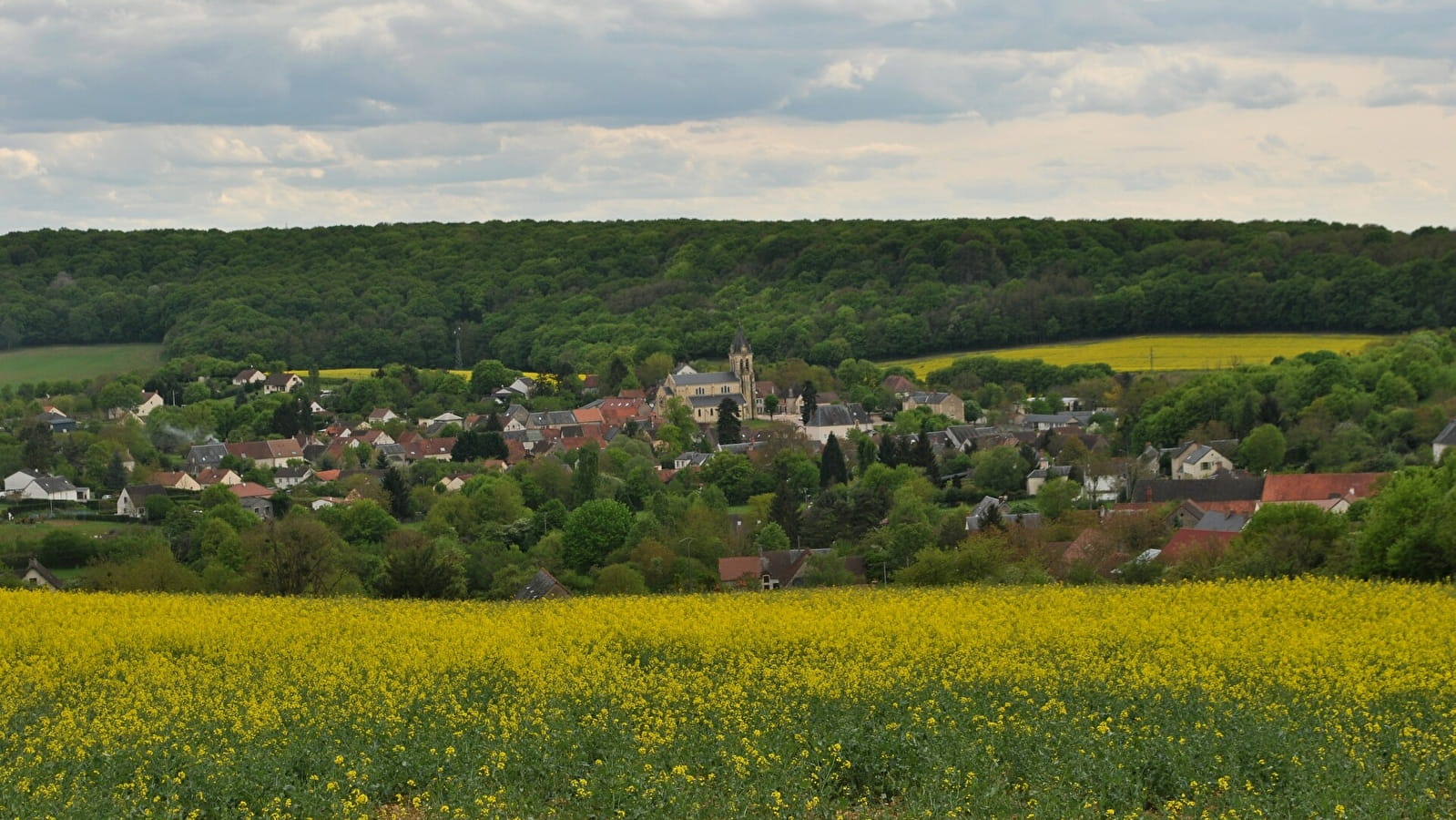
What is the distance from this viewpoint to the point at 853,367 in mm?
129250

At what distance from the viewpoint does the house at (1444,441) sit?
7119 cm

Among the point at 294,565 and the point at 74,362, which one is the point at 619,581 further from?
the point at 74,362

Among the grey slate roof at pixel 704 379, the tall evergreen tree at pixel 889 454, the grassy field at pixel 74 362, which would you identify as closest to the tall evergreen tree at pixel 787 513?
the tall evergreen tree at pixel 889 454

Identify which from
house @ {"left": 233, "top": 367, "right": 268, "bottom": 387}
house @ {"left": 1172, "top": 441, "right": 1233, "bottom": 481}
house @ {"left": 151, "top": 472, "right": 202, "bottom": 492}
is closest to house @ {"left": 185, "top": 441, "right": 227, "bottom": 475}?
house @ {"left": 151, "top": 472, "right": 202, "bottom": 492}

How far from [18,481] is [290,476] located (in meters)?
15.3

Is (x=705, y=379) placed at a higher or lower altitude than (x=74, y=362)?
lower

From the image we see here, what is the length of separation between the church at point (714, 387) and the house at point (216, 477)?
37383 millimetres

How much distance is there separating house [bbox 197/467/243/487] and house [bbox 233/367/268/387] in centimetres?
4073

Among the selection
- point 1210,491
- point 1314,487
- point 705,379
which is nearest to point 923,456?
point 1210,491

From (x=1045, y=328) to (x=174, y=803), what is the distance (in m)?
129

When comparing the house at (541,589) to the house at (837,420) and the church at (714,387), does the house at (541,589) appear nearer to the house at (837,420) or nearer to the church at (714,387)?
the house at (837,420)

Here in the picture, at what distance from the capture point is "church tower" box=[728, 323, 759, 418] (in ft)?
415

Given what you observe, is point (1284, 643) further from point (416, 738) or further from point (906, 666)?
point (416, 738)

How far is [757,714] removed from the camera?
617 inches
